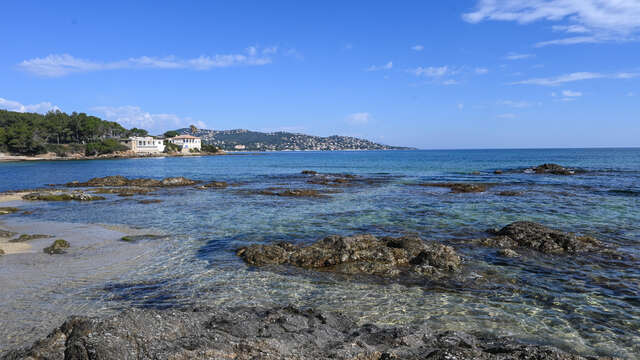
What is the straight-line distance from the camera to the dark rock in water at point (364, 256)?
1051cm

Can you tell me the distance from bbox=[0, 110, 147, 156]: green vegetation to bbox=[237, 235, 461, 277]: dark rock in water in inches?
5178

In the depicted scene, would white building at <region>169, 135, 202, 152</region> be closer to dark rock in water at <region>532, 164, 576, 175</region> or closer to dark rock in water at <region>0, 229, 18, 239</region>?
dark rock in water at <region>532, 164, 576, 175</region>

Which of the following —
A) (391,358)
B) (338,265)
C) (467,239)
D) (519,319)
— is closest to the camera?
(391,358)

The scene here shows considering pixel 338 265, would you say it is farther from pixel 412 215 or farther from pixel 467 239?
pixel 412 215

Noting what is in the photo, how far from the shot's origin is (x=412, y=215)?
1955cm

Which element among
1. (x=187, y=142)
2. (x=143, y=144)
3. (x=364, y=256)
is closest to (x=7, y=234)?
(x=364, y=256)

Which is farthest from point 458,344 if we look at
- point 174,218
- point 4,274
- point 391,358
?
point 174,218

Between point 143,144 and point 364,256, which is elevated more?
point 143,144

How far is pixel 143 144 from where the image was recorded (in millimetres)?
149375

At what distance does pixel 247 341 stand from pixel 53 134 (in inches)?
6004

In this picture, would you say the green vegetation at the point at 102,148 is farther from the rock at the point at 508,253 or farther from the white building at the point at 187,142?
the rock at the point at 508,253

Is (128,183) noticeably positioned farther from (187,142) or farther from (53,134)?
(187,142)

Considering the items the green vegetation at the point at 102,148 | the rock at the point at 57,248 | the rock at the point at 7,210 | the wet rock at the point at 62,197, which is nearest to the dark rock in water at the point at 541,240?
the rock at the point at 57,248

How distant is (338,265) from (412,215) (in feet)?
31.7
